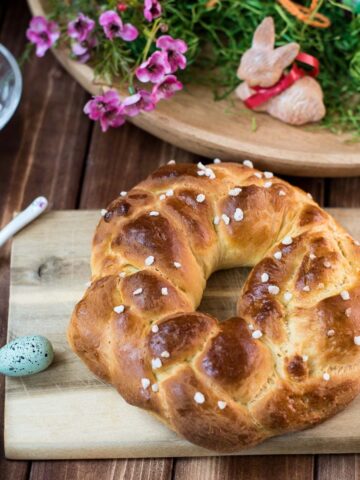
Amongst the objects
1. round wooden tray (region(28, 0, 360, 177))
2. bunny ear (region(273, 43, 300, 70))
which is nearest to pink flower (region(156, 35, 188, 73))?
round wooden tray (region(28, 0, 360, 177))

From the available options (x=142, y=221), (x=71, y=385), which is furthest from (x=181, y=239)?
(x=71, y=385)

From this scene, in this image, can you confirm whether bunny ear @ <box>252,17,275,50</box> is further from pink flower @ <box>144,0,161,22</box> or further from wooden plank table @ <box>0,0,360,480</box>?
wooden plank table @ <box>0,0,360,480</box>

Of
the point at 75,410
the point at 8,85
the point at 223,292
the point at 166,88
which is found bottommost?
the point at 75,410

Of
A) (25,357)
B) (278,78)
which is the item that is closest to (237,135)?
(278,78)

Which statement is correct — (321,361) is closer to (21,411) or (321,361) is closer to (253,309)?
(253,309)

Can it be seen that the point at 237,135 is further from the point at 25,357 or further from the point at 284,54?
the point at 25,357

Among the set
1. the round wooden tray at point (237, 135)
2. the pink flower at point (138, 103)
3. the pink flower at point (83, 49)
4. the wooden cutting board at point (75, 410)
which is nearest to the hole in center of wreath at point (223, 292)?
the wooden cutting board at point (75, 410)
